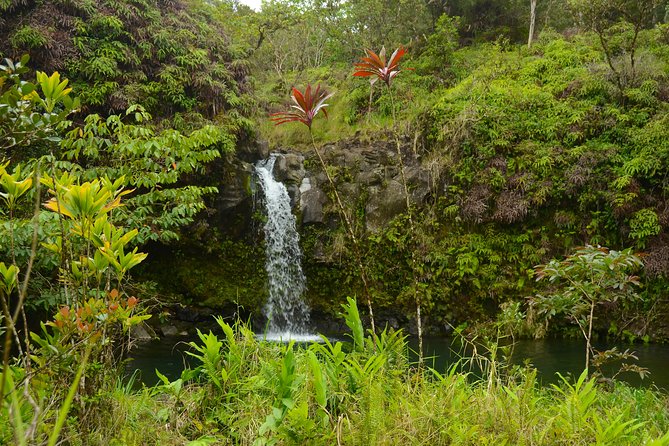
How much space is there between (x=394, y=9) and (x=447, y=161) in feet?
24.2

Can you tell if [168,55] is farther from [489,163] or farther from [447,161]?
[489,163]

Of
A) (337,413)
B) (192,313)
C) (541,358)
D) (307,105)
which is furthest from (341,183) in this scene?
(337,413)

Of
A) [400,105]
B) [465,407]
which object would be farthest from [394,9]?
[465,407]

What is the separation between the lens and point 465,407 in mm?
2252

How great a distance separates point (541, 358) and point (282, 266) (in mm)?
5467

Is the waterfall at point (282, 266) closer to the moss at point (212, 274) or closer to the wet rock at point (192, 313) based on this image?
the moss at point (212, 274)

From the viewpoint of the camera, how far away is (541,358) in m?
6.91

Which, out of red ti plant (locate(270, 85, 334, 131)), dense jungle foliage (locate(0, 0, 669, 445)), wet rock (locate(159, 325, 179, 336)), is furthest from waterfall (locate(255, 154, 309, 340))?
red ti plant (locate(270, 85, 334, 131))

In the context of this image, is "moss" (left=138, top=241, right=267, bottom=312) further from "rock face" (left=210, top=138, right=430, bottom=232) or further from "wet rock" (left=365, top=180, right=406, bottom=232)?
"wet rock" (left=365, top=180, right=406, bottom=232)

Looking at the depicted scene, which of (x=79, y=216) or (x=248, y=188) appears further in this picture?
(x=248, y=188)

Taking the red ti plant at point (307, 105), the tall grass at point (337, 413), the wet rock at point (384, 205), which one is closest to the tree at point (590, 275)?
the tall grass at point (337, 413)

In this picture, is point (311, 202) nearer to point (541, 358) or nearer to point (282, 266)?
point (282, 266)

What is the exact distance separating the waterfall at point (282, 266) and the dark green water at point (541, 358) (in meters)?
2.17

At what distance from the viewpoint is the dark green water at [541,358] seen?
6012mm
